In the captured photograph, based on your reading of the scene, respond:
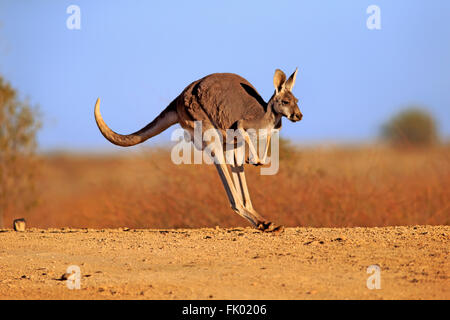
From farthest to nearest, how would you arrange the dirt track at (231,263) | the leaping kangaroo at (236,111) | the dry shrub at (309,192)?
the dry shrub at (309,192), the leaping kangaroo at (236,111), the dirt track at (231,263)

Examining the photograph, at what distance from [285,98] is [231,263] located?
8.28 ft

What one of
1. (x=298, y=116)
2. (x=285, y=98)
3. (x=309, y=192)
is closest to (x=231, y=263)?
(x=298, y=116)

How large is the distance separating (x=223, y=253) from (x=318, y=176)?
612 cm

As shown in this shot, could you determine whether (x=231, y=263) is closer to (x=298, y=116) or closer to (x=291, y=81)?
(x=298, y=116)

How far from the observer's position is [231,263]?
7.14 meters

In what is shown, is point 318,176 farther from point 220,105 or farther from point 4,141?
point 4,141

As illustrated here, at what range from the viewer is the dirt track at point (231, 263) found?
6094 mm

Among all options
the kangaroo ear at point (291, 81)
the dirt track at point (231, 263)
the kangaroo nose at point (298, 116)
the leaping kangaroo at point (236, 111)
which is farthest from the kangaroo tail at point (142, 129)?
the kangaroo nose at point (298, 116)

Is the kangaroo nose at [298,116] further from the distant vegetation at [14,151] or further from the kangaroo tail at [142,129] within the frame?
the distant vegetation at [14,151]

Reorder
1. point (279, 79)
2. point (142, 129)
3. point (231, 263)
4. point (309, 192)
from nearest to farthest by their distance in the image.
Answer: point (231, 263) → point (279, 79) → point (142, 129) → point (309, 192)

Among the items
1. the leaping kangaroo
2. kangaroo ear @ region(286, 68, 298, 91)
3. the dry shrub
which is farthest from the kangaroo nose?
the dry shrub

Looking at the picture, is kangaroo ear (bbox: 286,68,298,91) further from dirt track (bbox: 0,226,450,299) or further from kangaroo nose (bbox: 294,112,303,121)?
dirt track (bbox: 0,226,450,299)

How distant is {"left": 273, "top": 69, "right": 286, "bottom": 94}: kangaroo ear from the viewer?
8.77 meters
